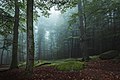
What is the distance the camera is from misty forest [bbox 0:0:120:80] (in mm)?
11305

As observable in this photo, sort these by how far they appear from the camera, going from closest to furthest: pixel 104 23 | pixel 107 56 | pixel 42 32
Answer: pixel 107 56
pixel 104 23
pixel 42 32

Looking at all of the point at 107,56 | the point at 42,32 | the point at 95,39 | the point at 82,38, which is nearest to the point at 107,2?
the point at 82,38

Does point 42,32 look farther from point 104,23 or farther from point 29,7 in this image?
point 29,7

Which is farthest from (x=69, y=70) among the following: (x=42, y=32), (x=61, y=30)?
(x=42, y=32)

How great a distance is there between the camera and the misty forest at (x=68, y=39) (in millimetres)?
11305

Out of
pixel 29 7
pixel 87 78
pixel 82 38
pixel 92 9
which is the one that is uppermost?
pixel 92 9

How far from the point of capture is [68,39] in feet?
149

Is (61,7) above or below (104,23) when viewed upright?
below

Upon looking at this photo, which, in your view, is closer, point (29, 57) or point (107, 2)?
point (29, 57)

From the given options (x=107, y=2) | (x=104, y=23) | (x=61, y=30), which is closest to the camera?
(x=107, y=2)

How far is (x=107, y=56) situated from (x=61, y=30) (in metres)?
30.0

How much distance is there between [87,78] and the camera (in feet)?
34.6

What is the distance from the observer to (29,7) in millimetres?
11250

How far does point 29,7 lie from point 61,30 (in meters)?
40.7
